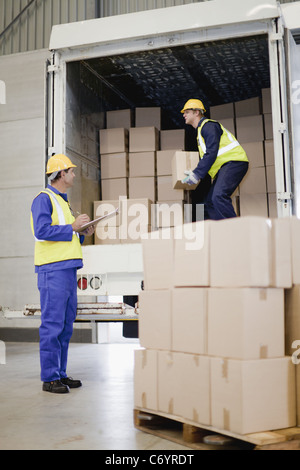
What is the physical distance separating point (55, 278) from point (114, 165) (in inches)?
85.1

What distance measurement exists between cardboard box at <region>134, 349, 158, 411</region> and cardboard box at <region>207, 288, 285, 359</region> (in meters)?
0.43

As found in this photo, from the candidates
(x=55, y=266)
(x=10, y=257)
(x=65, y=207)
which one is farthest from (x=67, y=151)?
(x=10, y=257)

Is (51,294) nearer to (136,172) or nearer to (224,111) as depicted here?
(136,172)

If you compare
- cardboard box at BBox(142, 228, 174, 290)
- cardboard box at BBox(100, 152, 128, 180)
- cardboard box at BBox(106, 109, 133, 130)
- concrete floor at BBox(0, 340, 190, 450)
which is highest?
cardboard box at BBox(106, 109, 133, 130)

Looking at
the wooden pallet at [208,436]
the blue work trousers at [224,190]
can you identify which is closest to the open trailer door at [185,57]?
the blue work trousers at [224,190]

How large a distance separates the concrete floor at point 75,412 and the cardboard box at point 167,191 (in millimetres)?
1628

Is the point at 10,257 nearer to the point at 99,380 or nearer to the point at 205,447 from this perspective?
the point at 99,380

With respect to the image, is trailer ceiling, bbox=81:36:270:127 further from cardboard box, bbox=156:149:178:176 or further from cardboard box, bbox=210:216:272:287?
cardboard box, bbox=210:216:272:287

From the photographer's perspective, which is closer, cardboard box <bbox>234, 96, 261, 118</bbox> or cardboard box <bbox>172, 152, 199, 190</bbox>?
cardboard box <bbox>172, 152, 199, 190</bbox>

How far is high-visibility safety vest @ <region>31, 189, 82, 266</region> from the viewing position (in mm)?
3672

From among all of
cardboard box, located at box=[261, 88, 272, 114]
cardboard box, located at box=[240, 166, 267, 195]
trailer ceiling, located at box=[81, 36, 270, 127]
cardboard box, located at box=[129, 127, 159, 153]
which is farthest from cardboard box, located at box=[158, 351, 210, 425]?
cardboard box, located at box=[261, 88, 272, 114]

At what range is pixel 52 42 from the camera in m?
4.69

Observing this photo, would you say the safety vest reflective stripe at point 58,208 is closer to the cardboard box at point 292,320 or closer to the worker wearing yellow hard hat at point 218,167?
the worker wearing yellow hard hat at point 218,167

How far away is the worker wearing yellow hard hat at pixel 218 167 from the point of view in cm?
449
